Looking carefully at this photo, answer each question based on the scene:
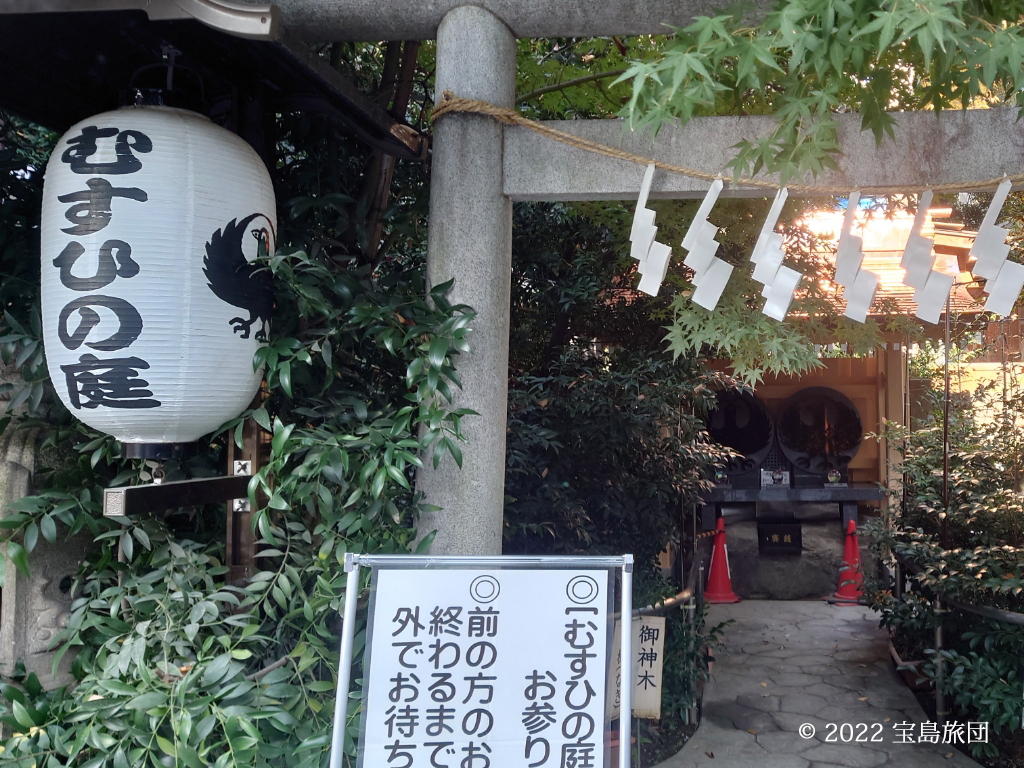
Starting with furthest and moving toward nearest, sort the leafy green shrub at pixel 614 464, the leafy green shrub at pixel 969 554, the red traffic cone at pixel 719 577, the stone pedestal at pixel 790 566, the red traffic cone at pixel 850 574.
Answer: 1. the stone pedestal at pixel 790 566
2. the red traffic cone at pixel 719 577
3. the red traffic cone at pixel 850 574
4. the leafy green shrub at pixel 969 554
5. the leafy green shrub at pixel 614 464

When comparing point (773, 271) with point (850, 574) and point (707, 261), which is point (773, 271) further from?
point (850, 574)

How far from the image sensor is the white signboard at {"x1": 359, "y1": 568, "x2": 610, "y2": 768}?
83.4 inches

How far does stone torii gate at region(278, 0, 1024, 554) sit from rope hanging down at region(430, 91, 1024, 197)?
0.14 feet

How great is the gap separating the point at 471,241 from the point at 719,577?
7719 millimetres

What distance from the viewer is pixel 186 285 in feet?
7.77

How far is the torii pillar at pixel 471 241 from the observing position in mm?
2951

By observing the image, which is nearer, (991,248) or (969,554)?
(991,248)

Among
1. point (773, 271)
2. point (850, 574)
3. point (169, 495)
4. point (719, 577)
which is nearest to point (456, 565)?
point (169, 495)

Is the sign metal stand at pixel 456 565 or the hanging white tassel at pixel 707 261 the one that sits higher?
the hanging white tassel at pixel 707 261

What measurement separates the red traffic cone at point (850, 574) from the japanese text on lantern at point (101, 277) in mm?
8627

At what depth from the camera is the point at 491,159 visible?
2.97m

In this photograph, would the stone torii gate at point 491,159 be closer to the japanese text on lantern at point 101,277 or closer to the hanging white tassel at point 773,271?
the hanging white tassel at point 773,271

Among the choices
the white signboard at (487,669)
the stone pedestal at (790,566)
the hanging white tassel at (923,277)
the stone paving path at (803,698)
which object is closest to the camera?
the white signboard at (487,669)

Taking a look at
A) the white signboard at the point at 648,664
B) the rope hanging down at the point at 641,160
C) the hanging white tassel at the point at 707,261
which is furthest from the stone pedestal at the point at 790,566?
the hanging white tassel at the point at 707,261
